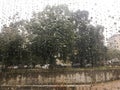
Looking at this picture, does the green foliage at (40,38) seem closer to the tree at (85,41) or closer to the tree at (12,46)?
the tree at (12,46)

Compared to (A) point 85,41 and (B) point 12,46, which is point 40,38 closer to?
(B) point 12,46

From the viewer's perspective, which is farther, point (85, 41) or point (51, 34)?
point (85, 41)

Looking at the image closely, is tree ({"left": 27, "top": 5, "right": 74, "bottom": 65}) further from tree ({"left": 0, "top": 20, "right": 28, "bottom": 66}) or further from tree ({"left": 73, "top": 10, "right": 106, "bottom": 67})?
tree ({"left": 73, "top": 10, "right": 106, "bottom": 67})

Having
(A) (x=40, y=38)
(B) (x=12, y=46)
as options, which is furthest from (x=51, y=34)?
(B) (x=12, y=46)

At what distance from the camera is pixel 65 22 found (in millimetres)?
28078

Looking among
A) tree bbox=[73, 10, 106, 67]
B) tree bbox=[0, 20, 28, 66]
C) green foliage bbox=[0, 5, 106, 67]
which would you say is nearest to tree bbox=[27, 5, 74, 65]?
green foliage bbox=[0, 5, 106, 67]

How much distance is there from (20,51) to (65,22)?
634 centimetres

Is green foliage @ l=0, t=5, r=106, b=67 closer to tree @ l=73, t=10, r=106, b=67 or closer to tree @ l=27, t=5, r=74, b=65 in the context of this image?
tree @ l=27, t=5, r=74, b=65

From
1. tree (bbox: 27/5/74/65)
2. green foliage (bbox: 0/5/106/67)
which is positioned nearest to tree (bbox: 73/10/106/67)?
green foliage (bbox: 0/5/106/67)

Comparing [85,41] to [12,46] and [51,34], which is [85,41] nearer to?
[51,34]

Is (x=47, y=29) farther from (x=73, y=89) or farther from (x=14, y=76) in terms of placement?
(x=73, y=89)

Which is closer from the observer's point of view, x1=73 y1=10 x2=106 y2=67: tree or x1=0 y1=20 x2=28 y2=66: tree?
x1=0 y1=20 x2=28 y2=66: tree

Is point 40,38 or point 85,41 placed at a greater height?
point 40,38

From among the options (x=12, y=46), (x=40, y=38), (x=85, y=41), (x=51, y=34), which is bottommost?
(x=12, y=46)
